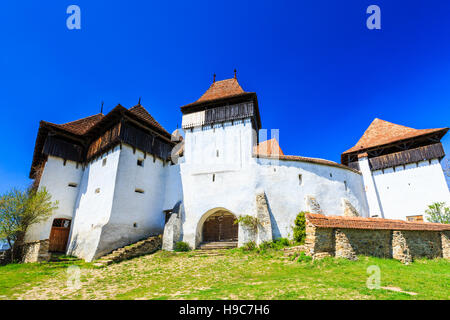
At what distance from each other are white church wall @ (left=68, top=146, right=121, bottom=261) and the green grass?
187 cm

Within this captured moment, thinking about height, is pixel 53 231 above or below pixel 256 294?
above

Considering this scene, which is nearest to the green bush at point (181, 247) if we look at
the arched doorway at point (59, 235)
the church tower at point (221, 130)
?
the church tower at point (221, 130)

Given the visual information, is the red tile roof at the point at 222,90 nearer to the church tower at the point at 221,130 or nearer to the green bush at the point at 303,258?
the church tower at the point at 221,130

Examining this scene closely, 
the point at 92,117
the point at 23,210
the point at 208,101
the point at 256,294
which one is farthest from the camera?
Result: the point at 92,117

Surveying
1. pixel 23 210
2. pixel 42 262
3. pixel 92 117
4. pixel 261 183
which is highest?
pixel 92 117

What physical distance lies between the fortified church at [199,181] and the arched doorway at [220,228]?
7 cm

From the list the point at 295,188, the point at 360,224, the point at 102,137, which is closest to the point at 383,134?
the point at 295,188

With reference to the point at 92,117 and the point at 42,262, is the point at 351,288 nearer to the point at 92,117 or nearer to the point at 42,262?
the point at 42,262

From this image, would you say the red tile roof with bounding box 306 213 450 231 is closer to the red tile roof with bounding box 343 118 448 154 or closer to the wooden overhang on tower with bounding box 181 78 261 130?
the wooden overhang on tower with bounding box 181 78 261 130

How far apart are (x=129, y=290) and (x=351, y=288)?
5.97 metres

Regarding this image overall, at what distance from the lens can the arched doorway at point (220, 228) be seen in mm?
16094

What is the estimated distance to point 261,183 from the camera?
14594 mm

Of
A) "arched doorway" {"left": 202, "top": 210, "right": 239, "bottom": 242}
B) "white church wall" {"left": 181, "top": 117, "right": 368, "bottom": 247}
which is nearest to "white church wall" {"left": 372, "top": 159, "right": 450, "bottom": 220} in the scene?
"white church wall" {"left": 181, "top": 117, "right": 368, "bottom": 247}
